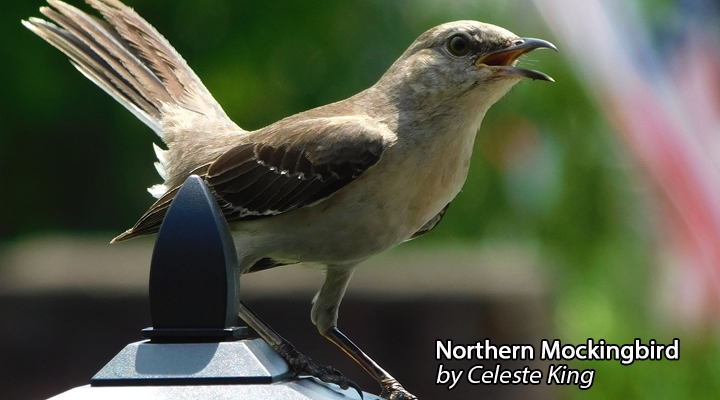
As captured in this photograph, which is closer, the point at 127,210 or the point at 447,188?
the point at 447,188

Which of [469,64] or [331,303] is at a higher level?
[469,64]

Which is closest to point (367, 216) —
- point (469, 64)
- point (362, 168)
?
point (362, 168)

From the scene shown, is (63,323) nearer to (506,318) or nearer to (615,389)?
(506,318)

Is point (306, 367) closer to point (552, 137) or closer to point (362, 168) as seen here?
point (362, 168)

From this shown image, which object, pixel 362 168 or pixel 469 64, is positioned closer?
pixel 362 168

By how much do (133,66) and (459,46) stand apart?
Answer: 206cm

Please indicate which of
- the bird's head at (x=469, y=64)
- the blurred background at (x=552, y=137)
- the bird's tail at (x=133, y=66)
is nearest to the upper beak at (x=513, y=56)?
the bird's head at (x=469, y=64)

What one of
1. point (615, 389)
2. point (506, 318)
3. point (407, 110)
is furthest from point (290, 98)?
point (407, 110)

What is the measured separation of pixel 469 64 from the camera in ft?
13.7

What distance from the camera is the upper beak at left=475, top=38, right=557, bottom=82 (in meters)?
3.93

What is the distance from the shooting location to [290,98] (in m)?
9.62

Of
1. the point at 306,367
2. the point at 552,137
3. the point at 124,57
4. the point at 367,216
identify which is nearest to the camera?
the point at 306,367

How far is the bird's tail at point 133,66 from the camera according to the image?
5340 millimetres

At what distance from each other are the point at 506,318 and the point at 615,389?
155 cm
